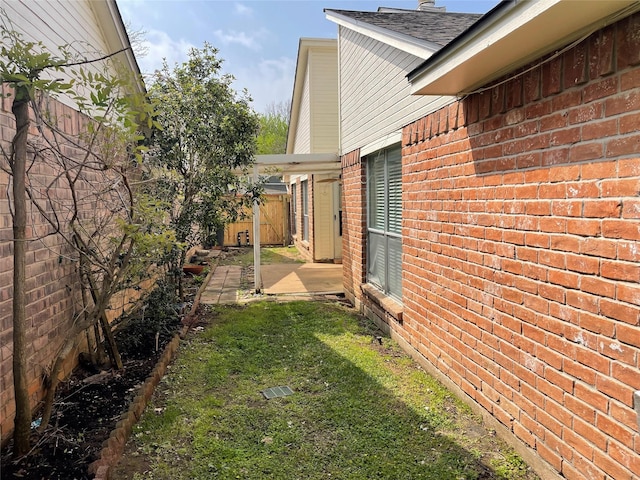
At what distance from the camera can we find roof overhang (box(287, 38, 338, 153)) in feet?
38.5

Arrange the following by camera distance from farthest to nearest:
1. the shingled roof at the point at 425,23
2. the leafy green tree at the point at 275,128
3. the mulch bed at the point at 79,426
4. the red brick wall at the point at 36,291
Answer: the leafy green tree at the point at 275,128 → the shingled roof at the point at 425,23 → the red brick wall at the point at 36,291 → the mulch bed at the point at 79,426

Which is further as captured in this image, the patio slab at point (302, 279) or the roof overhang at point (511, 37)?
the patio slab at point (302, 279)

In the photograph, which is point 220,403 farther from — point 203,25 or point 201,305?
point 203,25

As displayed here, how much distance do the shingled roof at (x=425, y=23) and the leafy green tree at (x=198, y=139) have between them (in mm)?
2483

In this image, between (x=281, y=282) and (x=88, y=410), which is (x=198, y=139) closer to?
(x=281, y=282)

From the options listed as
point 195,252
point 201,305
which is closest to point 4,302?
point 201,305

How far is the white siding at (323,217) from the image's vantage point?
41.2ft

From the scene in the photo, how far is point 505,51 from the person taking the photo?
2.73m

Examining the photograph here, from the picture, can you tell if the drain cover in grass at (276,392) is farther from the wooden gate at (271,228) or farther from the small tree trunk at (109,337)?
the wooden gate at (271,228)

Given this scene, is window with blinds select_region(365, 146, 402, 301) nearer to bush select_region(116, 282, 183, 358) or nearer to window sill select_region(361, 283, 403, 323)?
window sill select_region(361, 283, 403, 323)

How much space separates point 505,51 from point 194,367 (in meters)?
4.36

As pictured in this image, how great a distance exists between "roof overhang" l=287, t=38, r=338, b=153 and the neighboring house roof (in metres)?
4.42

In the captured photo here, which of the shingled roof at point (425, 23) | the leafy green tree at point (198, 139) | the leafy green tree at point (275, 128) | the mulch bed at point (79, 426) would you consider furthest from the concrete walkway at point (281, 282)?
the leafy green tree at point (275, 128)

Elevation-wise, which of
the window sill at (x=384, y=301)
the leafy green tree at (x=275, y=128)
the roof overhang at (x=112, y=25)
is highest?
the leafy green tree at (x=275, y=128)
